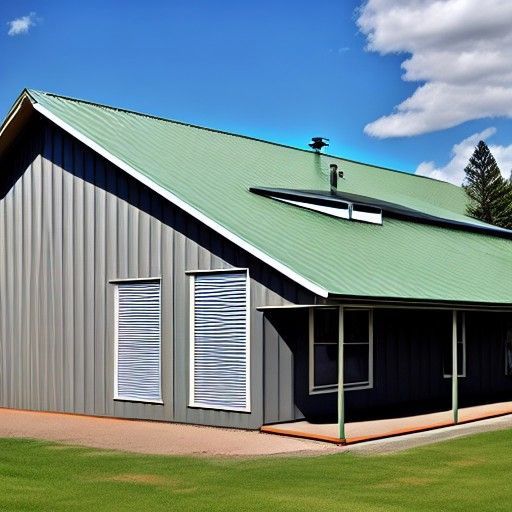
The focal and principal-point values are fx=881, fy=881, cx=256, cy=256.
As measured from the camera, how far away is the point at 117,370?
716 inches

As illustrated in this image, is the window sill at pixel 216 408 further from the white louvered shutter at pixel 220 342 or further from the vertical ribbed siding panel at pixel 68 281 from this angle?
the vertical ribbed siding panel at pixel 68 281

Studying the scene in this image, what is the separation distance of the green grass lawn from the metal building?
7.80ft

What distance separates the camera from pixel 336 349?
16.9 meters

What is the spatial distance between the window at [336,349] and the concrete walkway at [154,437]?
6.44 ft

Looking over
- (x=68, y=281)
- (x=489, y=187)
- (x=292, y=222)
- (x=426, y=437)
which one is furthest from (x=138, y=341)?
(x=489, y=187)

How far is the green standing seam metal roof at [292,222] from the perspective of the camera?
16.1 meters

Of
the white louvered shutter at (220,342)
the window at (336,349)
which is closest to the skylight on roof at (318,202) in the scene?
the window at (336,349)

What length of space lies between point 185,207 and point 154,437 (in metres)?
4.28

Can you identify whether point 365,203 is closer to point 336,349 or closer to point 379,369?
point 379,369

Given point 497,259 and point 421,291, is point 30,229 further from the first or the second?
point 497,259

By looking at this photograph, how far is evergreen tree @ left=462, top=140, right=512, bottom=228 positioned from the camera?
58.8m

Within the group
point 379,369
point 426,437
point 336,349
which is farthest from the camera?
point 379,369

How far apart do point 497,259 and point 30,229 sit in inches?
489

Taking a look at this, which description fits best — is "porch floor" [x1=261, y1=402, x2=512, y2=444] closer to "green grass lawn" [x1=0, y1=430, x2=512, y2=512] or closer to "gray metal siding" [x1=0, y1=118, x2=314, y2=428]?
"gray metal siding" [x1=0, y1=118, x2=314, y2=428]
